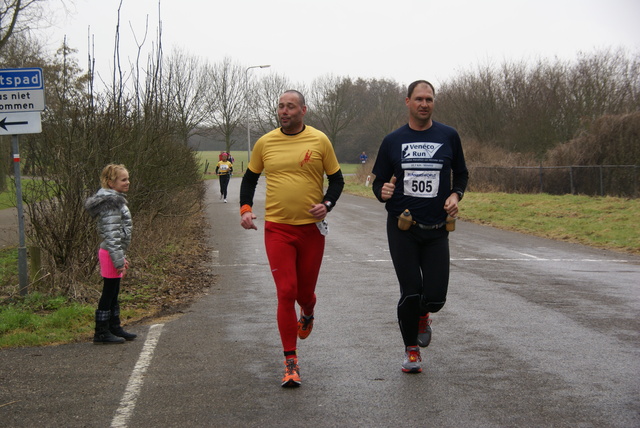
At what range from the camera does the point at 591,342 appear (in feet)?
20.9

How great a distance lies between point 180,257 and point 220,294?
12.5 feet

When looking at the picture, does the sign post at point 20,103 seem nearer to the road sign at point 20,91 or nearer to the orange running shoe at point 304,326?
the road sign at point 20,91

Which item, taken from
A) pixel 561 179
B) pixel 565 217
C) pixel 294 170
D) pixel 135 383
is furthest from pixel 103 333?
pixel 561 179

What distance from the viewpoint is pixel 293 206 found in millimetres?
5281

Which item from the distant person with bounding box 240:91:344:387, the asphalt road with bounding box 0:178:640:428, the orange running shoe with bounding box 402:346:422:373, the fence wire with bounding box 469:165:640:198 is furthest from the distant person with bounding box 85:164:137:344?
the fence wire with bounding box 469:165:640:198

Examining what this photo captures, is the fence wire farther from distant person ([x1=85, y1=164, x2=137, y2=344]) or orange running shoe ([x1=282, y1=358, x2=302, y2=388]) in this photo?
orange running shoe ([x1=282, y1=358, x2=302, y2=388])

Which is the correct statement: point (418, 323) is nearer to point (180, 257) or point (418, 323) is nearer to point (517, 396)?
point (517, 396)

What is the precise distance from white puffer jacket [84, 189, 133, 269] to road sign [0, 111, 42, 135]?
2.19 m

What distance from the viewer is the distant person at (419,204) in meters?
5.31

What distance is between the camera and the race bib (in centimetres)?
533

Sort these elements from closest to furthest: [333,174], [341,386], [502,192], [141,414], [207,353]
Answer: [141,414] → [341,386] → [333,174] → [207,353] → [502,192]

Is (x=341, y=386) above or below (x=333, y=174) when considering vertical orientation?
below

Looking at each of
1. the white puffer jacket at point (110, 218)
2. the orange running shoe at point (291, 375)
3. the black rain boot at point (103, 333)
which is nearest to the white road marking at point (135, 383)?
the black rain boot at point (103, 333)

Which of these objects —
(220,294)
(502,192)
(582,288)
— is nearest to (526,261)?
(582,288)
